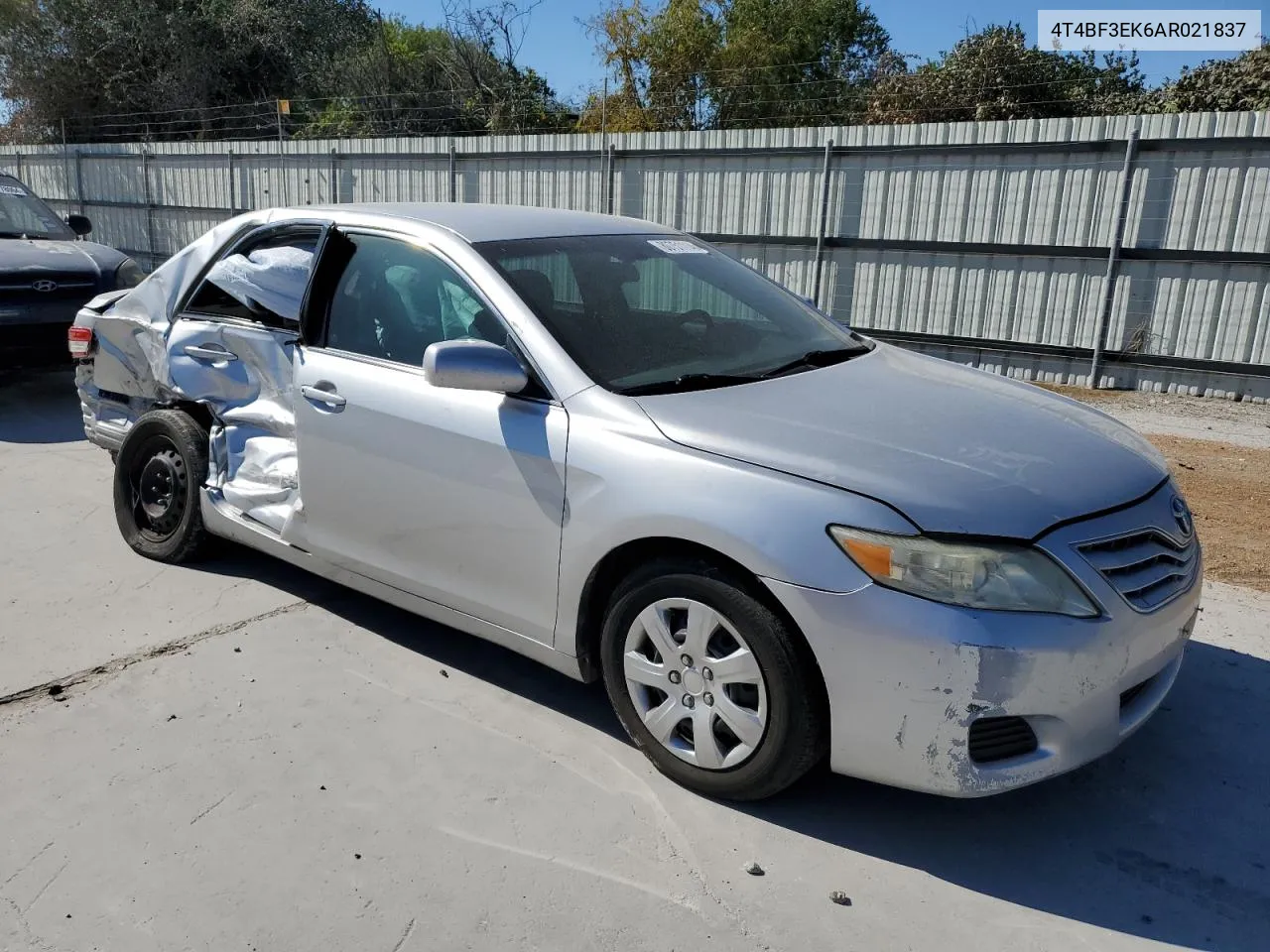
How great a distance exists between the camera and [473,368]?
3.27 metres

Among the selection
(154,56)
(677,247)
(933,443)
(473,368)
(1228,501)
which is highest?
(154,56)

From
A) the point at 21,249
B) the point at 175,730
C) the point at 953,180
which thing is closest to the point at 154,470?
the point at 175,730

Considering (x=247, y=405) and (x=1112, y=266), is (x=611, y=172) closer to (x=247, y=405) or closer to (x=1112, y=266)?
(x=1112, y=266)

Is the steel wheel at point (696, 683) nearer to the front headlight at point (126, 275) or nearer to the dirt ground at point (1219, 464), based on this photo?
the dirt ground at point (1219, 464)

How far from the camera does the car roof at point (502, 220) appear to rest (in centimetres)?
389

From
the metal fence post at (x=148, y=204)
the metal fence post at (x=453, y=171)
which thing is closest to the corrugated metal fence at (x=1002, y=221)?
the metal fence post at (x=453, y=171)

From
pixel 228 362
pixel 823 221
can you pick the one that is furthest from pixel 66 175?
pixel 228 362

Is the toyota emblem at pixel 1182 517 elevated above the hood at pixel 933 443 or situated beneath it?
situated beneath

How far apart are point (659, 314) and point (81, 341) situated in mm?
3298

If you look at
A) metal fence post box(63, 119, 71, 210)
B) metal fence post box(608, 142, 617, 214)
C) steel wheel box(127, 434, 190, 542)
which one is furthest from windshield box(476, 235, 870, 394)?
metal fence post box(63, 119, 71, 210)

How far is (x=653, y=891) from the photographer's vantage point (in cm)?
274

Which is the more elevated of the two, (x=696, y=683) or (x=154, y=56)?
(x=154, y=56)

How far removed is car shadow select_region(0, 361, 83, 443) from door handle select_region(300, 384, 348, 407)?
442 cm

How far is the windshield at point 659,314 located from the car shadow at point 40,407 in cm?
524
